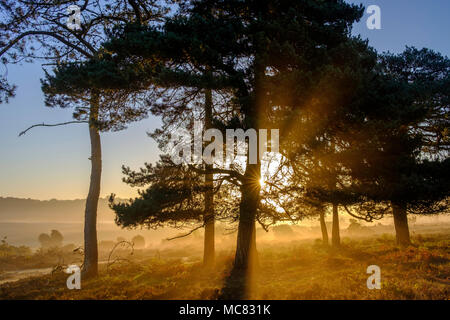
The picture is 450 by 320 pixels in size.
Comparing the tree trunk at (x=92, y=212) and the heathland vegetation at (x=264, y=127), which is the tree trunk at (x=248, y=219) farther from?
the tree trunk at (x=92, y=212)

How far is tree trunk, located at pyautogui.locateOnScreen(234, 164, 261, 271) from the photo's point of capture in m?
8.73

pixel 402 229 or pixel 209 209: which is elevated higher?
pixel 209 209

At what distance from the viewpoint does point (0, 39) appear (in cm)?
1045

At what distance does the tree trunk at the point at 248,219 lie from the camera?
8734 millimetres

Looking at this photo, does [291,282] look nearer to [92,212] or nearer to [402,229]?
[92,212]

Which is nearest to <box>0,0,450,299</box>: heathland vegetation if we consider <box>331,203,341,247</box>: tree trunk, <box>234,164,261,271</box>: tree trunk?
<box>234,164,261,271</box>: tree trunk

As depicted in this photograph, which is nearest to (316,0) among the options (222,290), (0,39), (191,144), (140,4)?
(191,144)

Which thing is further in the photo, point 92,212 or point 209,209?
point 92,212

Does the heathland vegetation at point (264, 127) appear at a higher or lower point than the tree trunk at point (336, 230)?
higher

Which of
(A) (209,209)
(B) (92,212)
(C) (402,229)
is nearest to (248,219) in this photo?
(A) (209,209)

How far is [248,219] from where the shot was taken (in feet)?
29.4

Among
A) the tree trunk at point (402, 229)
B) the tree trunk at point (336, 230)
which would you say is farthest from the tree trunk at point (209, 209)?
the tree trunk at point (402, 229)

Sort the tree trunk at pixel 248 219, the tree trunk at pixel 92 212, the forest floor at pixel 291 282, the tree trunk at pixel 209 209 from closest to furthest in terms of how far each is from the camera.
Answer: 1. the forest floor at pixel 291 282
2. the tree trunk at pixel 248 219
3. the tree trunk at pixel 209 209
4. the tree trunk at pixel 92 212
